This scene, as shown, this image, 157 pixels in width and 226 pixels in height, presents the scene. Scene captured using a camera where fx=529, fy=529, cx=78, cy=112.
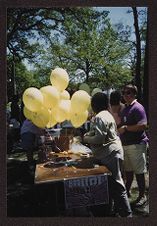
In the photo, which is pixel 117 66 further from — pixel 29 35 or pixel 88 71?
pixel 29 35

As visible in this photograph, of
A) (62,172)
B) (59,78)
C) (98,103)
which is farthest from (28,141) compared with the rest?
(98,103)

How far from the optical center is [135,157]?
564 centimetres

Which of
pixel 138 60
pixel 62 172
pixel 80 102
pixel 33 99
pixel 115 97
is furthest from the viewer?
pixel 138 60

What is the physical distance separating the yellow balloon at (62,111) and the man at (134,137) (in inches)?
23.7

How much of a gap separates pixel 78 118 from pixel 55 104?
0.97ft

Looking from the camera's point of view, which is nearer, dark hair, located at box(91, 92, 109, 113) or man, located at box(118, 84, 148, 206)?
dark hair, located at box(91, 92, 109, 113)

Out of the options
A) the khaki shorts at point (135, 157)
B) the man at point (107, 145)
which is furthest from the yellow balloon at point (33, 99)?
the khaki shorts at point (135, 157)

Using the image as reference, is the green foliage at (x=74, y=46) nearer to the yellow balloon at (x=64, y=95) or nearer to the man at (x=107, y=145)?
the yellow balloon at (x=64, y=95)

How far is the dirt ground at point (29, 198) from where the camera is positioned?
5602 millimetres

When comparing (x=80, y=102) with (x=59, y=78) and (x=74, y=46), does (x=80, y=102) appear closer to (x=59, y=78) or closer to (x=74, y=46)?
(x=59, y=78)

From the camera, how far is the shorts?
560 cm

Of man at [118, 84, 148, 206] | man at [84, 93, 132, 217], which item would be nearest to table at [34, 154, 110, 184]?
man at [84, 93, 132, 217]

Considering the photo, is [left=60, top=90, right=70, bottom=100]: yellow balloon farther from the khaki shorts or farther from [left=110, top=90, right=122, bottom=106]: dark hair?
the khaki shorts

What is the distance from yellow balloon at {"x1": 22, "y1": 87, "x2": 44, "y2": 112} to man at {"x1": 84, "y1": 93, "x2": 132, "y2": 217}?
0.56 m
